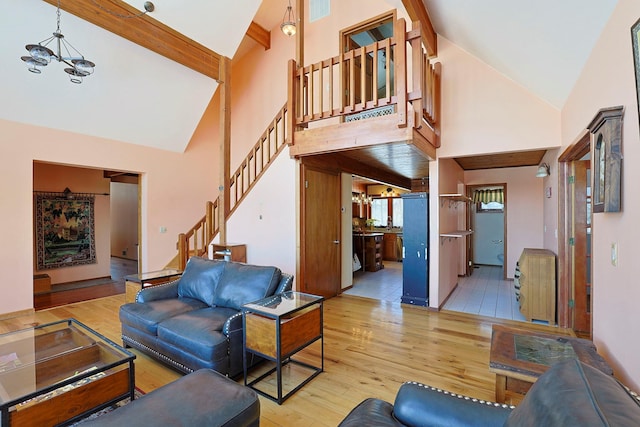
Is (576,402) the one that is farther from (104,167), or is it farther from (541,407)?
(104,167)

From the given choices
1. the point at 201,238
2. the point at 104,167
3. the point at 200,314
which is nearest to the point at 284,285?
the point at 200,314

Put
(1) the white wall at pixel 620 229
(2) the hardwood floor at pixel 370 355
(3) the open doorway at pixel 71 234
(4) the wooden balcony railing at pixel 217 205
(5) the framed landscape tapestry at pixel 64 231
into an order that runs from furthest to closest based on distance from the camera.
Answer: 1. (5) the framed landscape tapestry at pixel 64 231
2. (3) the open doorway at pixel 71 234
3. (4) the wooden balcony railing at pixel 217 205
4. (2) the hardwood floor at pixel 370 355
5. (1) the white wall at pixel 620 229

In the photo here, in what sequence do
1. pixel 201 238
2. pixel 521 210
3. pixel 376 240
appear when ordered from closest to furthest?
pixel 201 238
pixel 521 210
pixel 376 240

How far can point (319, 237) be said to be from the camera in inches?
191

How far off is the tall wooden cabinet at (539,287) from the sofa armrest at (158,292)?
14.2 ft

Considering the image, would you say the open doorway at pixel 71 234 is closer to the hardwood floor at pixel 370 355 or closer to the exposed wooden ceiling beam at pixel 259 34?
the hardwood floor at pixel 370 355

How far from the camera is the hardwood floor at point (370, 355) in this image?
2.22 metres

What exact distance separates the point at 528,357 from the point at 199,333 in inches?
91.6

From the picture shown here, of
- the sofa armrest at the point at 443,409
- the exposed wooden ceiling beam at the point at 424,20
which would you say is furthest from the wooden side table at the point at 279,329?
the exposed wooden ceiling beam at the point at 424,20

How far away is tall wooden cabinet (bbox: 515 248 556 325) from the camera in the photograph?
3756 millimetres

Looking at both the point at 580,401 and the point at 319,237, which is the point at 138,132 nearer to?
the point at 319,237

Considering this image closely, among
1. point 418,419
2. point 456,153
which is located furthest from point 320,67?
point 418,419

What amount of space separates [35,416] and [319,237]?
12.1 feet

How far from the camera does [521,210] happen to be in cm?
648
